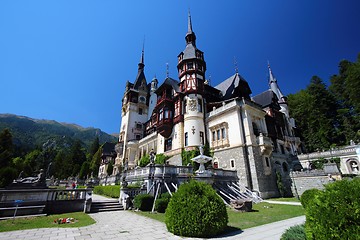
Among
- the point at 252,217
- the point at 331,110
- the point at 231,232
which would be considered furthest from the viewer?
the point at 331,110

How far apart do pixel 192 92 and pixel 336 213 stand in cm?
2796

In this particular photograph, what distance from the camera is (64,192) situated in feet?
45.1

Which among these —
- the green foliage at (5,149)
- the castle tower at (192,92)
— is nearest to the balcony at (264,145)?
the castle tower at (192,92)

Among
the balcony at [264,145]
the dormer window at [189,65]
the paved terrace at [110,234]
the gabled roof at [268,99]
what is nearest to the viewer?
the paved terrace at [110,234]

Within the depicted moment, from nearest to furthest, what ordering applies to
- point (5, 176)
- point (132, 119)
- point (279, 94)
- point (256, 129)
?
point (5, 176) < point (256, 129) < point (279, 94) < point (132, 119)

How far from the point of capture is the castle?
24016 millimetres

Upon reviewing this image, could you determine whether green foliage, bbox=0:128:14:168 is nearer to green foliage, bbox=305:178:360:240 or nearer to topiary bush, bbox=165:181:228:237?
topiary bush, bbox=165:181:228:237

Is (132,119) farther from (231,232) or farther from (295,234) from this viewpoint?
(295,234)

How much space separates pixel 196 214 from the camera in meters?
7.12

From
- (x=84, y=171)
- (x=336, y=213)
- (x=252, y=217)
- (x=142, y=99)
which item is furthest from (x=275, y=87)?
(x=84, y=171)

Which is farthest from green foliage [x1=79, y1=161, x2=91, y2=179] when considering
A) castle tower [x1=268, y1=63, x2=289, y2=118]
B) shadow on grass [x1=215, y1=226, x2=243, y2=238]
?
castle tower [x1=268, y1=63, x2=289, y2=118]

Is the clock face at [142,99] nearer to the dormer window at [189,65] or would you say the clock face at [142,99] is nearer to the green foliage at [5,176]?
the dormer window at [189,65]

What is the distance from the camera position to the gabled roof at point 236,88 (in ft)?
106

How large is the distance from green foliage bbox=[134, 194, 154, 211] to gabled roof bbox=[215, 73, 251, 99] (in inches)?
944
